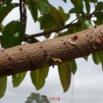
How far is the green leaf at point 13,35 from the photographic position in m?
0.92

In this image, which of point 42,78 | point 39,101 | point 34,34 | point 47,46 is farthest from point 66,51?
point 39,101

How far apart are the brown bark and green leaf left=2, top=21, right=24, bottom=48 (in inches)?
16.6

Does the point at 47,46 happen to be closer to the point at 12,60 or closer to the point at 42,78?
the point at 12,60

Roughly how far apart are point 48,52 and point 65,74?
581 millimetres

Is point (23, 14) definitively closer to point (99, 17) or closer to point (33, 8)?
point (33, 8)

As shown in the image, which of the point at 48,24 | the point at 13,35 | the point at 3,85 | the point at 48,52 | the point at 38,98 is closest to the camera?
the point at 48,52

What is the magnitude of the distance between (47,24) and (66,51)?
2.33 ft

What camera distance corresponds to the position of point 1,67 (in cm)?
47

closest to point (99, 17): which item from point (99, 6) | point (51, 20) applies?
point (99, 6)

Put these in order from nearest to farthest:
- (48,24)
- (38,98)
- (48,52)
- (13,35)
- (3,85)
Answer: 1. (48,52)
2. (13,35)
3. (3,85)
4. (48,24)
5. (38,98)

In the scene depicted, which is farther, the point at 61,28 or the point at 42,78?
the point at 42,78

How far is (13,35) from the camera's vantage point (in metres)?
0.97

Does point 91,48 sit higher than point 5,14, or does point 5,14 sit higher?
point 5,14

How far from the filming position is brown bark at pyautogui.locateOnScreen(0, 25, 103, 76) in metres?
0.48
